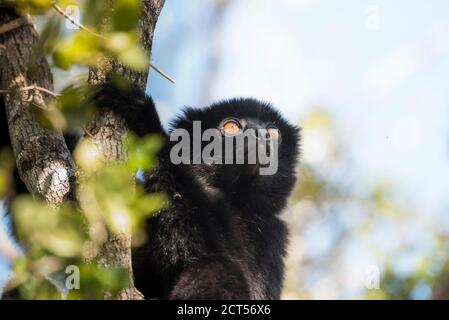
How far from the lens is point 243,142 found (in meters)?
7.95

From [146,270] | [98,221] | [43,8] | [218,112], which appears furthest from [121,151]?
[218,112]

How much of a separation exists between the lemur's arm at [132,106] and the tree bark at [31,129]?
44 cm

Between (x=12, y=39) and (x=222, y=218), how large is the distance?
2.61 m

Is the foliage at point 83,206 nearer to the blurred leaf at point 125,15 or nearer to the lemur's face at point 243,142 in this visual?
the blurred leaf at point 125,15

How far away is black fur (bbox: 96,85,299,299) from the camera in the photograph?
599 centimetres

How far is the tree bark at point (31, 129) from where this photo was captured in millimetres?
5207

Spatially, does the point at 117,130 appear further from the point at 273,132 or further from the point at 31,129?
the point at 273,132

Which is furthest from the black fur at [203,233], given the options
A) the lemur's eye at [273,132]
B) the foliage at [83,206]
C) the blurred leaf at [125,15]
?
the blurred leaf at [125,15]

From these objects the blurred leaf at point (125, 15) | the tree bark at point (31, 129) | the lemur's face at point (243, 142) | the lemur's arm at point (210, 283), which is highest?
the blurred leaf at point (125, 15)

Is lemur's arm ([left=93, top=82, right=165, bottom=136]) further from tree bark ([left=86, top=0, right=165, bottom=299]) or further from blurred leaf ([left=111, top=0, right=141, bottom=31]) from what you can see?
blurred leaf ([left=111, top=0, right=141, bottom=31])

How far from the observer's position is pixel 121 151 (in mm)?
4926

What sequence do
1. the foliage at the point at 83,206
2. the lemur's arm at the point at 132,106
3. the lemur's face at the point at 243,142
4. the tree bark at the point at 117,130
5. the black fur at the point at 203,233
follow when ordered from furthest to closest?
the lemur's face at the point at 243,142, the black fur at the point at 203,233, the lemur's arm at the point at 132,106, the tree bark at the point at 117,130, the foliage at the point at 83,206

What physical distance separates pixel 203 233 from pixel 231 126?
2297 mm
